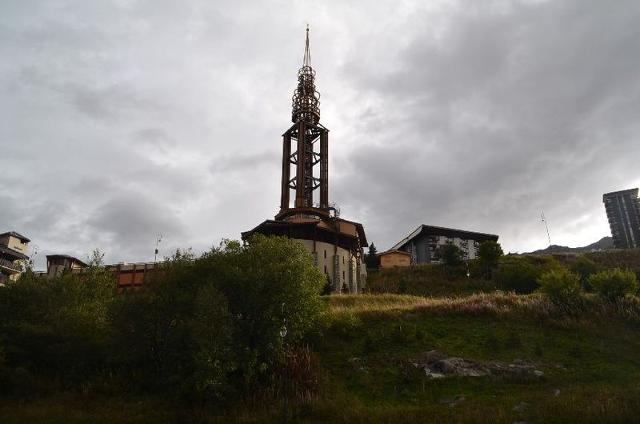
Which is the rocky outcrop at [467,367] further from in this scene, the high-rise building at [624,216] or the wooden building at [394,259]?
the high-rise building at [624,216]

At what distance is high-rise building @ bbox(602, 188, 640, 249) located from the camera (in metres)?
121

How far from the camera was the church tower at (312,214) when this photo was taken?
62188 millimetres

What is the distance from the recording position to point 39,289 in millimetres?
31453

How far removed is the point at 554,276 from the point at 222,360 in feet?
84.4

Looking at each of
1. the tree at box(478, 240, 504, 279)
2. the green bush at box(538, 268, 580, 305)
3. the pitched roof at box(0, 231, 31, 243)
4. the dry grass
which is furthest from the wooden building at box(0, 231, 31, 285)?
the green bush at box(538, 268, 580, 305)

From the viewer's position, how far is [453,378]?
83.9 feet

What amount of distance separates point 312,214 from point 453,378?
44.2 meters

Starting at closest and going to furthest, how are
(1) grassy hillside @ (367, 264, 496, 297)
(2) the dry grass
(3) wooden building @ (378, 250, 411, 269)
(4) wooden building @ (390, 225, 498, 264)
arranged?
(2) the dry grass < (1) grassy hillside @ (367, 264, 496, 297) < (3) wooden building @ (378, 250, 411, 269) < (4) wooden building @ (390, 225, 498, 264)

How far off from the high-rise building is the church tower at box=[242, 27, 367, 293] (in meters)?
82.7

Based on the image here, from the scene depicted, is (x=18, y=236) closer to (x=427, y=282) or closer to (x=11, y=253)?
(x=11, y=253)

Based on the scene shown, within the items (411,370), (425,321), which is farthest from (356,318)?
(411,370)

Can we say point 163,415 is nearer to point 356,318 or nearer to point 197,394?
point 197,394

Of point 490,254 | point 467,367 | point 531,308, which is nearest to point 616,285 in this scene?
point 531,308

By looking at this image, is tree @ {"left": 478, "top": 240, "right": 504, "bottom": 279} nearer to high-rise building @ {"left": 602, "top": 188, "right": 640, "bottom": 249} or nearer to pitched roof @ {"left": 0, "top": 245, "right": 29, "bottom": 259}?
high-rise building @ {"left": 602, "top": 188, "right": 640, "bottom": 249}
